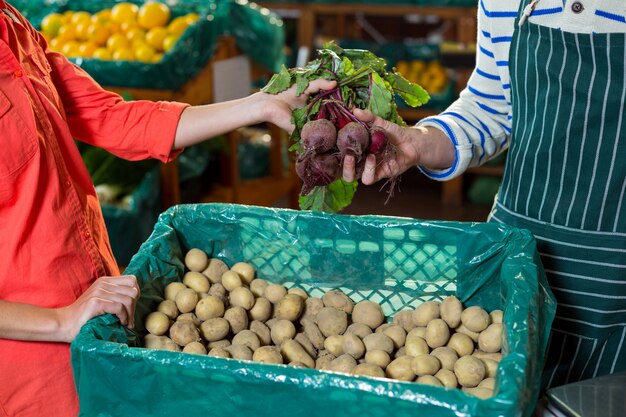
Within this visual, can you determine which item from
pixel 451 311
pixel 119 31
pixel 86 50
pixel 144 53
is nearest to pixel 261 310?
pixel 451 311

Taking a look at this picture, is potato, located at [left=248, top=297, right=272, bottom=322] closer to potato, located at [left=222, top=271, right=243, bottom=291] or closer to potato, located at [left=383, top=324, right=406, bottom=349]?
potato, located at [left=222, top=271, right=243, bottom=291]

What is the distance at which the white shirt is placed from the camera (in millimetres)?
1419

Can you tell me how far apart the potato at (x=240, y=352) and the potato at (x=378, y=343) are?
0.68 ft

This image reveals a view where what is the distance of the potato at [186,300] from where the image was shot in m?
1.34

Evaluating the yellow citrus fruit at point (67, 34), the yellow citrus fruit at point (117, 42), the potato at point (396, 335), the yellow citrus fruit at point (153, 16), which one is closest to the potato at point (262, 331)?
the potato at point (396, 335)

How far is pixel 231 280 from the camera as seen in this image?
4.76 ft

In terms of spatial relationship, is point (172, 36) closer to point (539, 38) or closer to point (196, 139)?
point (196, 139)

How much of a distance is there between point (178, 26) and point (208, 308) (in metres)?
2.14

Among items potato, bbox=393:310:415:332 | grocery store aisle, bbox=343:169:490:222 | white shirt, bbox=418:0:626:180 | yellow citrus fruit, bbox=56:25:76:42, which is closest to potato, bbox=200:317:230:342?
potato, bbox=393:310:415:332

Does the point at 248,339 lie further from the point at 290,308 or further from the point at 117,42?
the point at 117,42

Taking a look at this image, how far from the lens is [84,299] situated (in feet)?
3.76

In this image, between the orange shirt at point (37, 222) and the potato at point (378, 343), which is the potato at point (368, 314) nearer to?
the potato at point (378, 343)

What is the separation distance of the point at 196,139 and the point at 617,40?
0.89 meters

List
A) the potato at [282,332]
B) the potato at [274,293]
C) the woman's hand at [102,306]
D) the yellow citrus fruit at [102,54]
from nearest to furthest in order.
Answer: the woman's hand at [102,306] < the potato at [282,332] < the potato at [274,293] < the yellow citrus fruit at [102,54]
